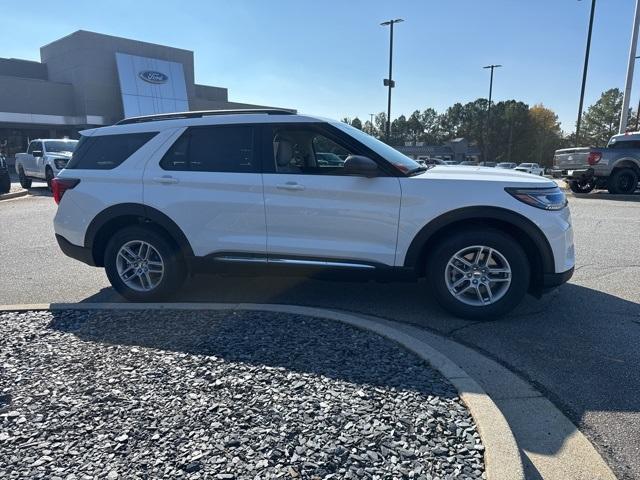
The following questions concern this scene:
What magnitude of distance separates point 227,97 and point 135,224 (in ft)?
182

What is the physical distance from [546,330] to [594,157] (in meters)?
13.2

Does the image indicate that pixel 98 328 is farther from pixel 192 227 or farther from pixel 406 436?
pixel 406 436

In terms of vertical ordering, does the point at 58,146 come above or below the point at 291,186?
above

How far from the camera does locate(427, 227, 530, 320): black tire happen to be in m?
4.11

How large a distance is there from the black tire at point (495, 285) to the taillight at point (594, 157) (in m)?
13.0

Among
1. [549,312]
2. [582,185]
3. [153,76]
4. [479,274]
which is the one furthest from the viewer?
[153,76]

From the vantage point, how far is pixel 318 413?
8.73ft

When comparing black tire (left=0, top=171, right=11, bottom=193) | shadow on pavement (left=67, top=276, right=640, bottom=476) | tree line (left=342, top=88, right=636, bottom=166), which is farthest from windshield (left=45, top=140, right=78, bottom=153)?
tree line (left=342, top=88, right=636, bottom=166)

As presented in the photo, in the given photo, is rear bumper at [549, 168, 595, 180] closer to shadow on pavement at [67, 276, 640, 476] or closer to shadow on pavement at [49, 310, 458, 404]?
shadow on pavement at [67, 276, 640, 476]

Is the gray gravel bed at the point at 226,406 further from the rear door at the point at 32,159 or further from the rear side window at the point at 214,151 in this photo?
the rear door at the point at 32,159

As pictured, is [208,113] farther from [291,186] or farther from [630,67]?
[630,67]

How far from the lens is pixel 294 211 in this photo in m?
4.40

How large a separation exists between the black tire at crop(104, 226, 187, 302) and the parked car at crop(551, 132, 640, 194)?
14.6 meters

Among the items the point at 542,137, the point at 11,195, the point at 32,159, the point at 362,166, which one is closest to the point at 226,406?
the point at 362,166
